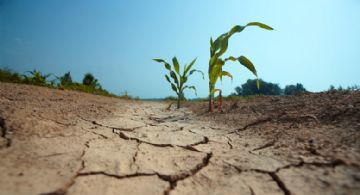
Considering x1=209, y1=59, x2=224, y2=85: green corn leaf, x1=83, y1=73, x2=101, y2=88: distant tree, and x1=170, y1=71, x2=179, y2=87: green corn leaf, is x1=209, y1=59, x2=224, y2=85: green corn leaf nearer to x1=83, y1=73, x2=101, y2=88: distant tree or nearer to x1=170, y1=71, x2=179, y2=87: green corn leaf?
x1=170, y1=71, x2=179, y2=87: green corn leaf

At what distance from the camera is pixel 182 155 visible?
4.77 feet

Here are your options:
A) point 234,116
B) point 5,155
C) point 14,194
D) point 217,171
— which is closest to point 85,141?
point 5,155

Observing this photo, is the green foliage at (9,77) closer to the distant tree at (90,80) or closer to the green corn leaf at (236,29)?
the distant tree at (90,80)

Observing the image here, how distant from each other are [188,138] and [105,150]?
0.66m

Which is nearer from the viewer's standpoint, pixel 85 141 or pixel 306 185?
pixel 306 185

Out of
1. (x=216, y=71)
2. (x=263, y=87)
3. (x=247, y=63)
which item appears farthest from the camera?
(x=263, y=87)

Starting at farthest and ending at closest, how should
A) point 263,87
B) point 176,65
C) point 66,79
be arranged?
point 263,87, point 66,79, point 176,65

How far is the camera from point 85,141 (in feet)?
5.14

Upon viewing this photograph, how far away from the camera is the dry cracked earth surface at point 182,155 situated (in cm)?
101

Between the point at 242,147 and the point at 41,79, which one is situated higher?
the point at 41,79

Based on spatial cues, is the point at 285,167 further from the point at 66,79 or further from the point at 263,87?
the point at 263,87

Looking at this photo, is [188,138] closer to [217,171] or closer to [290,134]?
[217,171]

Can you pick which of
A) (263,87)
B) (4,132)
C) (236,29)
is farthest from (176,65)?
(263,87)

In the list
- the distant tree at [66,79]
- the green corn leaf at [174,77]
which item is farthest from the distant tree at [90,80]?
the green corn leaf at [174,77]
